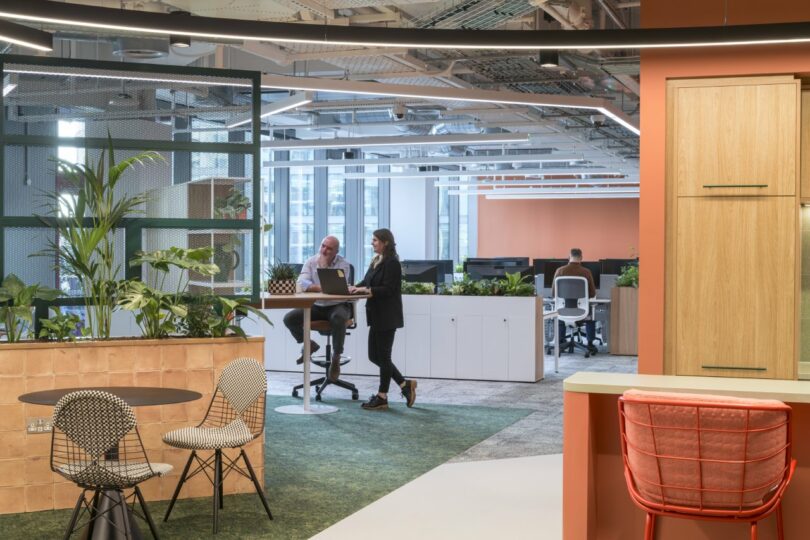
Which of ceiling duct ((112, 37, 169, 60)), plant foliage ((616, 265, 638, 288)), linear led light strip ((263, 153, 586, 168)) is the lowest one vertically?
plant foliage ((616, 265, 638, 288))

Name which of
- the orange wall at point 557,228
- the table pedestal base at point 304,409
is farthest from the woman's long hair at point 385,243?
the orange wall at point 557,228

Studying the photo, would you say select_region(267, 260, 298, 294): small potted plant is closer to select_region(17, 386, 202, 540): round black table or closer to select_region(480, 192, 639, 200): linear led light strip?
select_region(17, 386, 202, 540): round black table

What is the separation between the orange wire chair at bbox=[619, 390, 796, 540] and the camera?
346 cm

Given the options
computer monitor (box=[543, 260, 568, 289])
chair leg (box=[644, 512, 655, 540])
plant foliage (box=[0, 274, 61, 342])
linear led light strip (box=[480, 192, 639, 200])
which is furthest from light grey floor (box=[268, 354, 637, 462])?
linear led light strip (box=[480, 192, 639, 200])

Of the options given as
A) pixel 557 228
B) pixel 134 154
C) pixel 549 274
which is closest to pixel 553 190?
pixel 557 228

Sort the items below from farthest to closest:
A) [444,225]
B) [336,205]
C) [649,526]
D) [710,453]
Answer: [444,225] < [336,205] < [649,526] < [710,453]

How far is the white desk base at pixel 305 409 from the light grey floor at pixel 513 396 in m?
0.39

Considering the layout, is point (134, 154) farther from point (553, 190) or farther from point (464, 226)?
point (464, 226)

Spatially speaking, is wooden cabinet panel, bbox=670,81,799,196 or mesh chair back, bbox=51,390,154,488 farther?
wooden cabinet panel, bbox=670,81,799,196

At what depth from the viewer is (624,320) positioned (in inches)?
543

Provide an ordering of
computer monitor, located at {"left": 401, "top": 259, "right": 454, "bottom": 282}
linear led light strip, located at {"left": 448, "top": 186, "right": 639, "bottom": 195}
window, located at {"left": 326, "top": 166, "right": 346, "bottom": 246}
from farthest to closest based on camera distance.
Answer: linear led light strip, located at {"left": 448, "top": 186, "right": 639, "bottom": 195} < window, located at {"left": 326, "top": 166, "right": 346, "bottom": 246} < computer monitor, located at {"left": 401, "top": 259, "right": 454, "bottom": 282}

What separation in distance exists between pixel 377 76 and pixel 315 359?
2887mm

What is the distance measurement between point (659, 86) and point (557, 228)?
21.5 metres

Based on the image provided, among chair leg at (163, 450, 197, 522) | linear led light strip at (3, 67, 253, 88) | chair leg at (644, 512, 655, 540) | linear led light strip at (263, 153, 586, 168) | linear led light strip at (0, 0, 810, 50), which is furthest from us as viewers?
linear led light strip at (263, 153, 586, 168)
